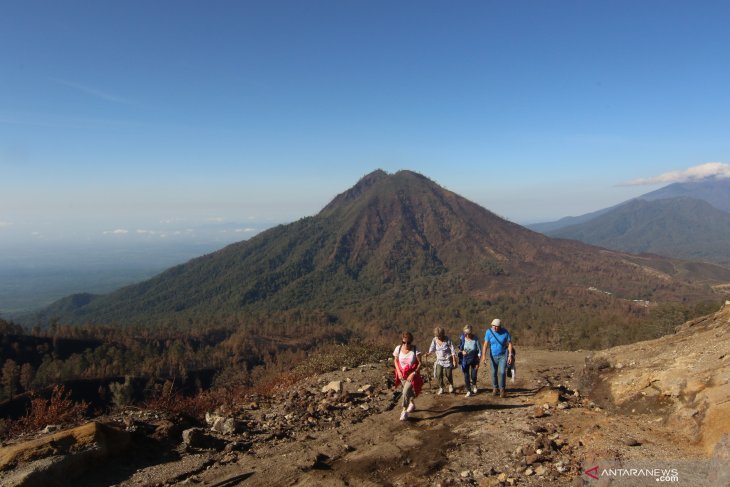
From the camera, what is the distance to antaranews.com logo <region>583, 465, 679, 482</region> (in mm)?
5441

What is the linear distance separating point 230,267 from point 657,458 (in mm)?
194624

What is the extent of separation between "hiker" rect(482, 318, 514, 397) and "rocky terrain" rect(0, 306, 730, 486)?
0.52 m

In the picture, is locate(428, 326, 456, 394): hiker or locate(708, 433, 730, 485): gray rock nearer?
locate(708, 433, 730, 485): gray rock

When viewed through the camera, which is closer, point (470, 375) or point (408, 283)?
point (470, 375)

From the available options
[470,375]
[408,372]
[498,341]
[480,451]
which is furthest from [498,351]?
[480,451]

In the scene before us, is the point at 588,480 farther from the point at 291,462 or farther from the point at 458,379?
the point at 458,379

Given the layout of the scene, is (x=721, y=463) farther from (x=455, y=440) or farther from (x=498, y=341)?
(x=498, y=341)

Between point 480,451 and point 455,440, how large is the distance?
66 cm

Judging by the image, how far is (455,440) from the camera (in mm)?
7664

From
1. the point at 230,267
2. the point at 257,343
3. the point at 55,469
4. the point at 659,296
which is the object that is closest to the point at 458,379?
the point at 55,469

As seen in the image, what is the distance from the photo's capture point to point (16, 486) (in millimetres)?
5641

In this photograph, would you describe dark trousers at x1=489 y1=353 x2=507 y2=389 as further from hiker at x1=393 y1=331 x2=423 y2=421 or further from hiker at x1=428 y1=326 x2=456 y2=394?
hiker at x1=393 y1=331 x2=423 y2=421

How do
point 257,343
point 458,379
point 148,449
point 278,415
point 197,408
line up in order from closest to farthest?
1. point 148,449
2. point 278,415
3. point 197,408
4. point 458,379
5. point 257,343

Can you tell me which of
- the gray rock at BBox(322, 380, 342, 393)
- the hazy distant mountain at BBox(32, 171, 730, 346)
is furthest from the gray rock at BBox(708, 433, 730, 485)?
the hazy distant mountain at BBox(32, 171, 730, 346)
